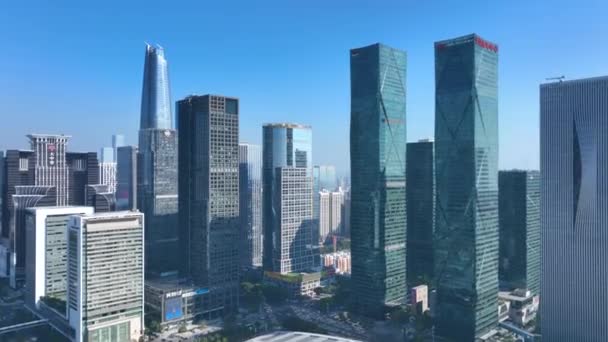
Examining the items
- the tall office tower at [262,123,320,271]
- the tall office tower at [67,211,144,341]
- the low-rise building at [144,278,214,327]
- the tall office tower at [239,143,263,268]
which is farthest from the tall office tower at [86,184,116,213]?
the tall office tower at [67,211,144,341]

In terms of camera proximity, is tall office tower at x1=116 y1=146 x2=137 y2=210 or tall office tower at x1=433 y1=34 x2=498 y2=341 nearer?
tall office tower at x1=433 y1=34 x2=498 y2=341

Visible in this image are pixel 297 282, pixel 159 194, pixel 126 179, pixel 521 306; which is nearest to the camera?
pixel 521 306

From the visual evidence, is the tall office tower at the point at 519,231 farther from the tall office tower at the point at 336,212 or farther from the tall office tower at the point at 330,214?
the tall office tower at the point at 336,212

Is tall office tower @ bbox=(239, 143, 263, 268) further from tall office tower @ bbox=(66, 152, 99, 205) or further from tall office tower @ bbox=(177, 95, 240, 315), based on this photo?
tall office tower @ bbox=(66, 152, 99, 205)

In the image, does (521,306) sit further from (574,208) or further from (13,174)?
(13,174)

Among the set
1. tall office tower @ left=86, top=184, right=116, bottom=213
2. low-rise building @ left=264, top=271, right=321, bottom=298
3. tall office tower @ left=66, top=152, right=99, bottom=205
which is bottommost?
low-rise building @ left=264, top=271, right=321, bottom=298

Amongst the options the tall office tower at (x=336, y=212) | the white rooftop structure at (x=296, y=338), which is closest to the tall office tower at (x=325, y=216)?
the tall office tower at (x=336, y=212)

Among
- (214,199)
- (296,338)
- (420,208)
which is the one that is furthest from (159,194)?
(296,338)
